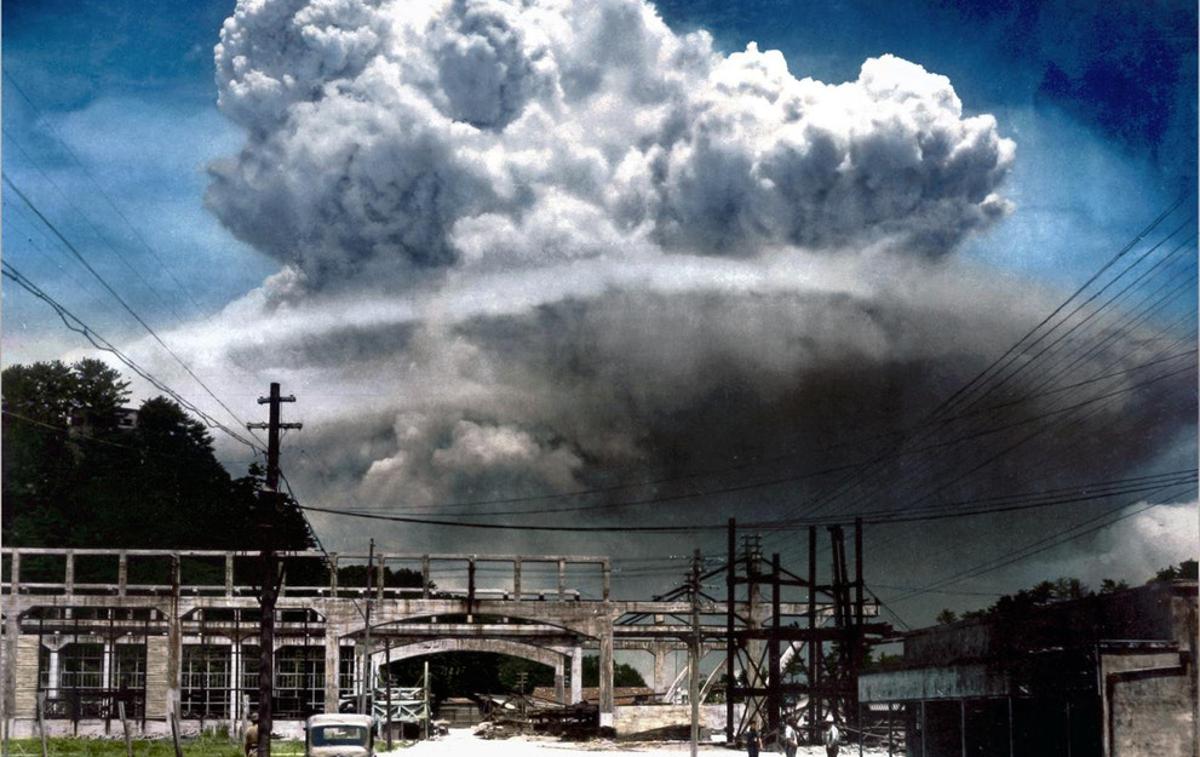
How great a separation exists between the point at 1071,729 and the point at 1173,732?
4.34 metres

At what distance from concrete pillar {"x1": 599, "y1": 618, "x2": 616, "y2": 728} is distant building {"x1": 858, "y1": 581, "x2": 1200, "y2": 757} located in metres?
11.9

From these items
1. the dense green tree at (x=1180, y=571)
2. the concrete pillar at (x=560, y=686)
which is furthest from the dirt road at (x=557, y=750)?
the dense green tree at (x=1180, y=571)

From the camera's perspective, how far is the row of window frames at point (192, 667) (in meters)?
50.7

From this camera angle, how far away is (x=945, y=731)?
38.2m

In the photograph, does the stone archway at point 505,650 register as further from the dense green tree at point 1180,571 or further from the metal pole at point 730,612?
the dense green tree at point 1180,571

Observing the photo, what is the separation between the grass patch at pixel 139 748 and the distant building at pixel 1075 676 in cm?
1677

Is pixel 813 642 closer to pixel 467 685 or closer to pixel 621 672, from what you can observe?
pixel 467 685

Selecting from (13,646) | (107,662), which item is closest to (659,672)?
(107,662)

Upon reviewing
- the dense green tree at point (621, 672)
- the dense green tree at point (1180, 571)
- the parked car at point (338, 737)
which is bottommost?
the dense green tree at point (621, 672)

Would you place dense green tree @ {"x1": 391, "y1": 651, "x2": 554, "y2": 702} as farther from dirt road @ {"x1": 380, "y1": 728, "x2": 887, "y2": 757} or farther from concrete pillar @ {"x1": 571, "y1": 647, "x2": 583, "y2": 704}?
dirt road @ {"x1": 380, "y1": 728, "x2": 887, "y2": 757}

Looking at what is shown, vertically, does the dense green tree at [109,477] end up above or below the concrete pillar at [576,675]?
above

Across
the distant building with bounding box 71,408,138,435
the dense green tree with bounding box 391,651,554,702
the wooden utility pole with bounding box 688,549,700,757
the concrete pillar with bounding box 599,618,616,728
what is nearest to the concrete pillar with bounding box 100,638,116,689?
the concrete pillar with bounding box 599,618,616,728

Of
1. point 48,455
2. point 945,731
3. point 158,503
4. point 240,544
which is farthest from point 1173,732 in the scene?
point 240,544

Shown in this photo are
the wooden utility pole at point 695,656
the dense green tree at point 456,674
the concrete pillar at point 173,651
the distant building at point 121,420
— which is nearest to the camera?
the distant building at point 121,420
